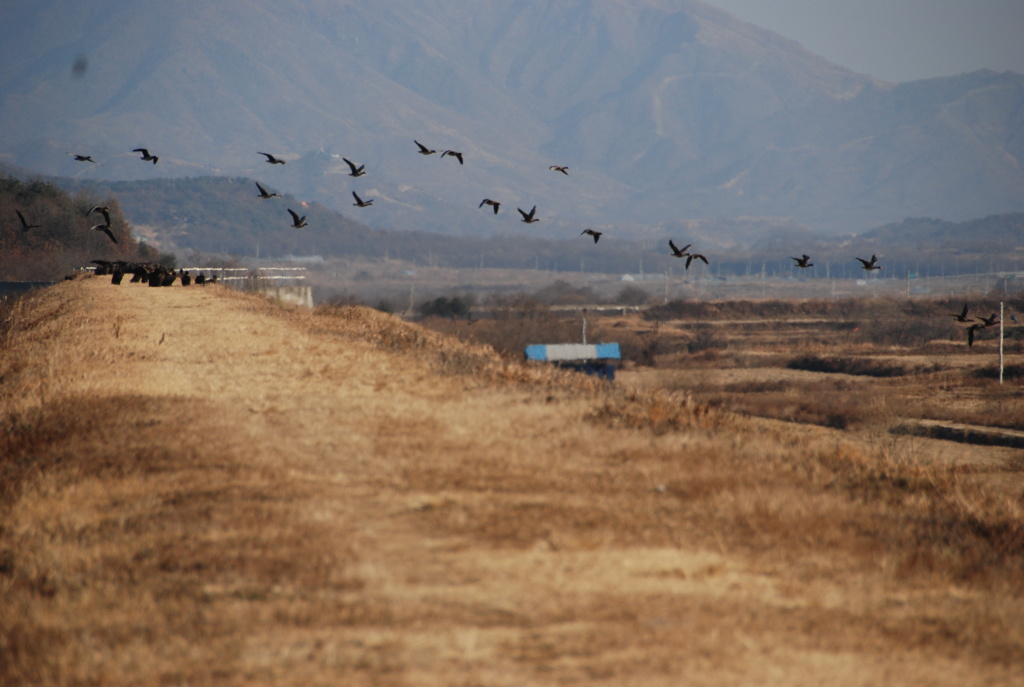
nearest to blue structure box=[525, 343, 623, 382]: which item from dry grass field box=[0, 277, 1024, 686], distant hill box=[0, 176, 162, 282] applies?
distant hill box=[0, 176, 162, 282]

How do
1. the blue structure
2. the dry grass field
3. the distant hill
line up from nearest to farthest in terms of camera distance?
1. the dry grass field
2. the blue structure
3. the distant hill

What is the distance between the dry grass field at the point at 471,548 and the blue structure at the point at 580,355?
4924cm

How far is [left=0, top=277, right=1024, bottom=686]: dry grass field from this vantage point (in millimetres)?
6965

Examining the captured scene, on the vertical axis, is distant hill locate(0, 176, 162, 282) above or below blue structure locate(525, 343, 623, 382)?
above

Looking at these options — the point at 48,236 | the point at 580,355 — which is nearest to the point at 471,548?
the point at 580,355

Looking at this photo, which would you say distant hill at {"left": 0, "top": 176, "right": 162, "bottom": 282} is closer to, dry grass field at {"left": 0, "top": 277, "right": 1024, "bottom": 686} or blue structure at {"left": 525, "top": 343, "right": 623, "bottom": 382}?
blue structure at {"left": 525, "top": 343, "right": 623, "bottom": 382}

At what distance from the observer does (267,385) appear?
17766 mm

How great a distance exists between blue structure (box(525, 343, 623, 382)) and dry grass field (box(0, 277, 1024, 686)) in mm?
49241

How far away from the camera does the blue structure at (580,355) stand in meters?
66.3

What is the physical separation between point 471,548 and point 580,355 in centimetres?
5963

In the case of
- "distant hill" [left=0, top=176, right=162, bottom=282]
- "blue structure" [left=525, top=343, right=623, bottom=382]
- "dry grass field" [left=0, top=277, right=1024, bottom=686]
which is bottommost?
"blue structure" [left=525, top=343, right=623, bottom=382]

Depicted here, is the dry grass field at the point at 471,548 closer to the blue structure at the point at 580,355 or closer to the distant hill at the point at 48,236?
the blue structure at the point at 580,355

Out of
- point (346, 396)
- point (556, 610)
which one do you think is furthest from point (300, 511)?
point (346, 396)

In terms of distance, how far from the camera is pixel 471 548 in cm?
894
